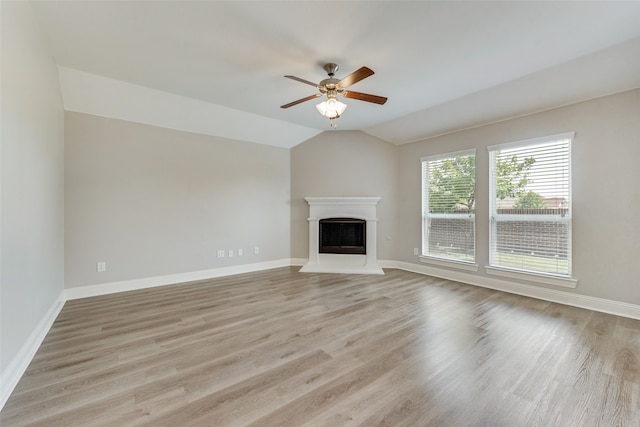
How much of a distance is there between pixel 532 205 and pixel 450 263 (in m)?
1.53

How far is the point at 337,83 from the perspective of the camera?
9.18ft

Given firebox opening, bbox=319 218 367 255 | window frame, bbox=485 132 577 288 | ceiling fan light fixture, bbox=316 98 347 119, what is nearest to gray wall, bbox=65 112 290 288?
firebox opening, bbox=319 218 367 255

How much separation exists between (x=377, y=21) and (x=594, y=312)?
13.3 ft

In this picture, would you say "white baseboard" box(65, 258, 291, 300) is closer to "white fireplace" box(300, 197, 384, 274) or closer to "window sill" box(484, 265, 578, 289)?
"white fireplace" box(300, 197, 384, 274)

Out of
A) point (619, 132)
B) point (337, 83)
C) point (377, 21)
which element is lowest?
point (619, 132)

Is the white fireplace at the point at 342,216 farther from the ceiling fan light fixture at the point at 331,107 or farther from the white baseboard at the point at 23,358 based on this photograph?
the white baseboard at the point at 23,358

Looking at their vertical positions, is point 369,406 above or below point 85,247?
below

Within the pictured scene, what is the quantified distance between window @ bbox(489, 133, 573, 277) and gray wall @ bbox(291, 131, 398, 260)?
1848 mm

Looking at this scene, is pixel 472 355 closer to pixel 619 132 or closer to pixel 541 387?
pixel 541 387

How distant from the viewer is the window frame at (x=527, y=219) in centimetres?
338

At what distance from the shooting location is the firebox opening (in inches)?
210

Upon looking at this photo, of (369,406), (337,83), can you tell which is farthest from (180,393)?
(337,83)

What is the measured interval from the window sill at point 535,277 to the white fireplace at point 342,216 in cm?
195

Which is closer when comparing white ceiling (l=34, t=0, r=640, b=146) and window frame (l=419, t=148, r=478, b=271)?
Answer: white ceiling (l=34, t=0, r=640, b=146)
